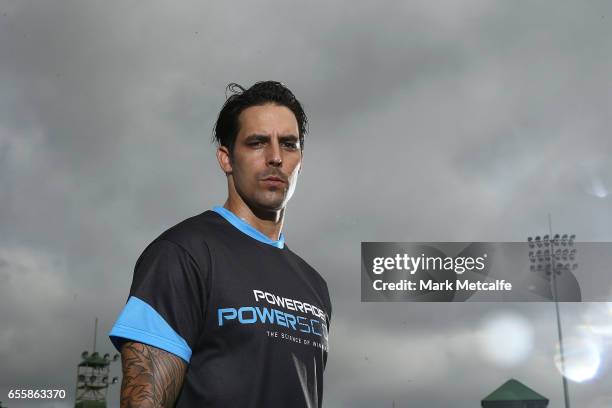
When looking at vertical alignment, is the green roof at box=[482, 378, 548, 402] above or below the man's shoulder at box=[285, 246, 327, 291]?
above

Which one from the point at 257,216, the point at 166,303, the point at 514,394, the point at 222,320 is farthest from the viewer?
the point at 514,394

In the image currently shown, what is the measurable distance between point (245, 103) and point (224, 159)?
0.36 meters

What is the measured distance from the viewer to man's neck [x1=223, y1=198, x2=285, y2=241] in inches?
163

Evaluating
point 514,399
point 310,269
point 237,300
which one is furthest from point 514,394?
point 237,300

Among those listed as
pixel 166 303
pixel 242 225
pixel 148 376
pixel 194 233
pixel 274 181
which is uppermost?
pixel 274 181

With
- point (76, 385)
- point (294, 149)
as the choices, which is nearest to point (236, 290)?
point (294, 149)

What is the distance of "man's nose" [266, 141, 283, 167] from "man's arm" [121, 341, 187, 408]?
1243 millimetres

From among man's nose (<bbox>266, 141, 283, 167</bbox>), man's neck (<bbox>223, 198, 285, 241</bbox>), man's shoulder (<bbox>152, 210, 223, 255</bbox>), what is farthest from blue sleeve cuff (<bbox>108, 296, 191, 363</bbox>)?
man's nose (<bbox>266, 141, 283, 167</bbox>)

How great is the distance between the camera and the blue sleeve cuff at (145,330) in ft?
10.8

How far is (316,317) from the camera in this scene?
13.3ft

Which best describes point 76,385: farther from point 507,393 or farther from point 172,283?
point 172,283

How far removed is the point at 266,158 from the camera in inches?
160

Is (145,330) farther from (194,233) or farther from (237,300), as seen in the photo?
(194,233)

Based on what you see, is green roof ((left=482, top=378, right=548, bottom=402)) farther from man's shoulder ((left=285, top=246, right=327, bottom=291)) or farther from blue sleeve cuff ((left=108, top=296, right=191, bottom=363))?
blue sleeve cuff ((left=108, top=296, right=191, bottom=363))
